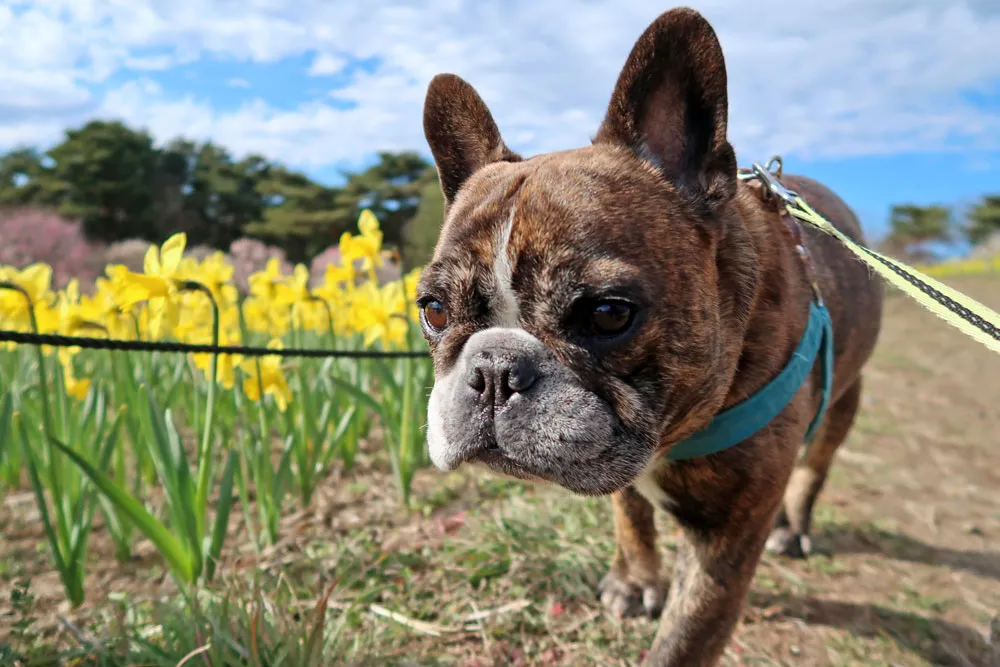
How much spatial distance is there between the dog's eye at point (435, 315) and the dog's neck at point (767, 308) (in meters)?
0.76

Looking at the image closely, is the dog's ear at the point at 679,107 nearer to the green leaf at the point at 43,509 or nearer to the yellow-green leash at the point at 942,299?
the yellow-green leash at the point at 942,299

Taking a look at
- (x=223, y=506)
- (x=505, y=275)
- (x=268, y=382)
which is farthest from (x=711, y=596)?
(x=268, y=382)

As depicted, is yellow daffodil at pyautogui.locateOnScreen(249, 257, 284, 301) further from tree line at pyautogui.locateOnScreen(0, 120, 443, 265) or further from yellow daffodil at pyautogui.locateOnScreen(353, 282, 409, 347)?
tree line at pyautogui.locateOnScreen(0, 120, 443, 265)

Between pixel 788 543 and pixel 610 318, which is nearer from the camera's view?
pixel 610 318

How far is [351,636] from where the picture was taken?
2289 millimetres

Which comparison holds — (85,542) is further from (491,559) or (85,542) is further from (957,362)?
(957,362)

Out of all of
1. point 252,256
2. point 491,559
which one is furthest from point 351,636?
point 252,256

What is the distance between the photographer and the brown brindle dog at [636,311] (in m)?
1.39

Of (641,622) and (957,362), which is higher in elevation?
(957,362)

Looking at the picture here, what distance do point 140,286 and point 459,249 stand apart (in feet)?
5.07

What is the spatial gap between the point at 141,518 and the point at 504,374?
5.34 ft

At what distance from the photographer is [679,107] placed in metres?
1.62

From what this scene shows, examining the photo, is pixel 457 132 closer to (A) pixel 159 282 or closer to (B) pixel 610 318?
(B) pixel 610 318

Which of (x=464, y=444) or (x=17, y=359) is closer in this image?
(x=464, y=444)
